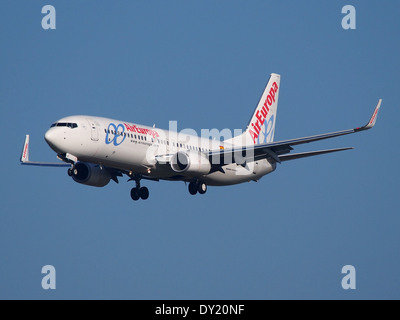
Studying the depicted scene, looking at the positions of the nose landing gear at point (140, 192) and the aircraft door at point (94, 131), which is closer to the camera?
the aircraft door at point (94, 131)

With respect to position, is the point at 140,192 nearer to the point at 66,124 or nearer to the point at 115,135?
the point at 115,135

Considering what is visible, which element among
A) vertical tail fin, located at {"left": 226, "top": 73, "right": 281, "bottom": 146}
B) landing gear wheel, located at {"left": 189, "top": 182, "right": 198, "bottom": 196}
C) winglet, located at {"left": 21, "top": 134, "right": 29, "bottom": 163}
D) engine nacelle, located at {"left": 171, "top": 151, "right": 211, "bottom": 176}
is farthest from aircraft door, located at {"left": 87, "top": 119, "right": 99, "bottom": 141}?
vertical tail fin, located at {"left": 226, "top": 73, "right": 281, "bottom": 146}

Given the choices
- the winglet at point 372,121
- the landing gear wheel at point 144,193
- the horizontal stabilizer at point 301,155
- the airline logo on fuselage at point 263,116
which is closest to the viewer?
the winglet at point 372,121

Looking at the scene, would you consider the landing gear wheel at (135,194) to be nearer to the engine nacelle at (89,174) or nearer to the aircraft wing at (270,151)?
the engine nacelle at (89,174)

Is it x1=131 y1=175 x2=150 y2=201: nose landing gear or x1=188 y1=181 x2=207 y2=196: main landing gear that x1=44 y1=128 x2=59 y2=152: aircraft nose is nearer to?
x1=131 y1=175 x2=150 y2=201: nose landing gear

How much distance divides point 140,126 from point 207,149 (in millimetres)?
7444

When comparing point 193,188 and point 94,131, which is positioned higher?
Result: point 94,131

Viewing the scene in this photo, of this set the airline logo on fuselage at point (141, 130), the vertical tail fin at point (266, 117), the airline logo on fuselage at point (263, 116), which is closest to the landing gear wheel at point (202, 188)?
the airline logo on fuselage at point (141, 130)

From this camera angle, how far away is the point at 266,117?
88.6 m

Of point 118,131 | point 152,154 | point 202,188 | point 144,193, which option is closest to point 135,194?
point 144,193

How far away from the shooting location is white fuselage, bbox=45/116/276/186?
224ft

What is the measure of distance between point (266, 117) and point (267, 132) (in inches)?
62.2

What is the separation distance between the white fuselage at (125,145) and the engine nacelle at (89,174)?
3.80 metres

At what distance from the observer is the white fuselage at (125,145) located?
6838 centimetres
